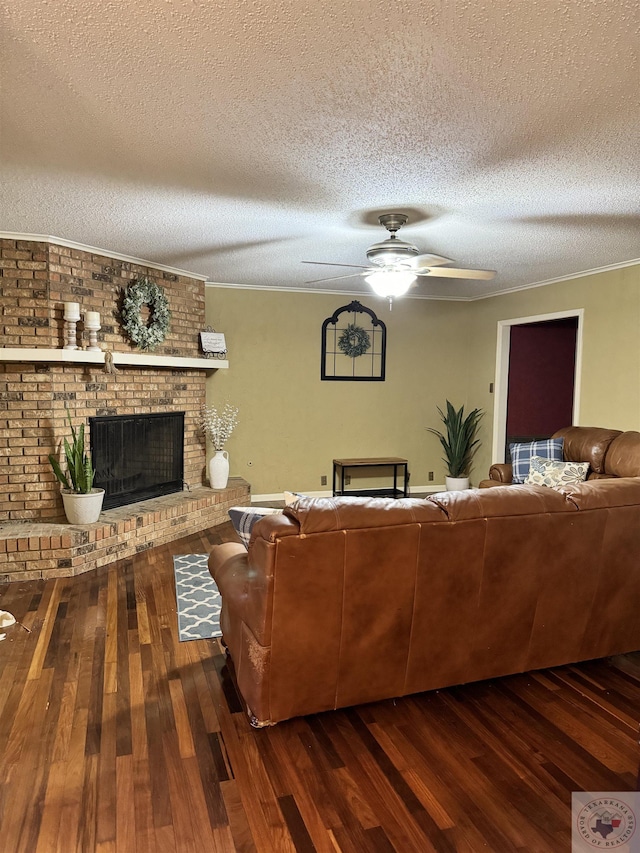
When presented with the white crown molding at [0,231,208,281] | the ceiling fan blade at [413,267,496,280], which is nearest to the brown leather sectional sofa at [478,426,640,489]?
the ceiling fan blade at [413,267,496,280]

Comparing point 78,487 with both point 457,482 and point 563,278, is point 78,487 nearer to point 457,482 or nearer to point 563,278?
point 457,482

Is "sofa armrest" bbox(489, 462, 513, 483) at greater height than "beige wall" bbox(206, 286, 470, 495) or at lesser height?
lesser

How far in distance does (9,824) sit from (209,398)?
4.70 meters

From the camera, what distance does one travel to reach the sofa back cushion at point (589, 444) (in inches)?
177

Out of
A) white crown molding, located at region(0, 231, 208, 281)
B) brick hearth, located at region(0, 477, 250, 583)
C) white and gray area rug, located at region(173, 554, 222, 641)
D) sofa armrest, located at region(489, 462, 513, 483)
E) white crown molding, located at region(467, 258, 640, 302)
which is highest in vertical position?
white crown molding, located at region(467, 258, 640, 302)

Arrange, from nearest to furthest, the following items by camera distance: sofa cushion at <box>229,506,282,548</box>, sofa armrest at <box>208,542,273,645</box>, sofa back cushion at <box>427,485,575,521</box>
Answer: sofa armrest at <box>208,542,273,645</box> < sofa back cushion at <box>427,485,575,521</box> < sofa cushion at <box>229,506,282,548</box>

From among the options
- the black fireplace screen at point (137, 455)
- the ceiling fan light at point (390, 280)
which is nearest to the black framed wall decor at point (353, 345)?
the black fireplace screen at point (137, 455)

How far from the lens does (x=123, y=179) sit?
9.25ft

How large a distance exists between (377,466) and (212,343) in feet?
8.03

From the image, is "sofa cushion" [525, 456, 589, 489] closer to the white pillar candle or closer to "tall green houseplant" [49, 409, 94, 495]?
"tall green houseplant" [49, 409, 94, 495]

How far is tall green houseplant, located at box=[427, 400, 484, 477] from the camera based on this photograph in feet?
22.2

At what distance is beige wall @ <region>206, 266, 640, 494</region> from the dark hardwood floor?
141 inches

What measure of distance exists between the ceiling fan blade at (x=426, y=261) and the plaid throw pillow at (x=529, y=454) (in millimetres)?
2086

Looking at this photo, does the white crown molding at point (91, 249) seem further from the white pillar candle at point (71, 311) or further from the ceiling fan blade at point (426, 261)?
the ceiling fan blade at point (426, 261)
